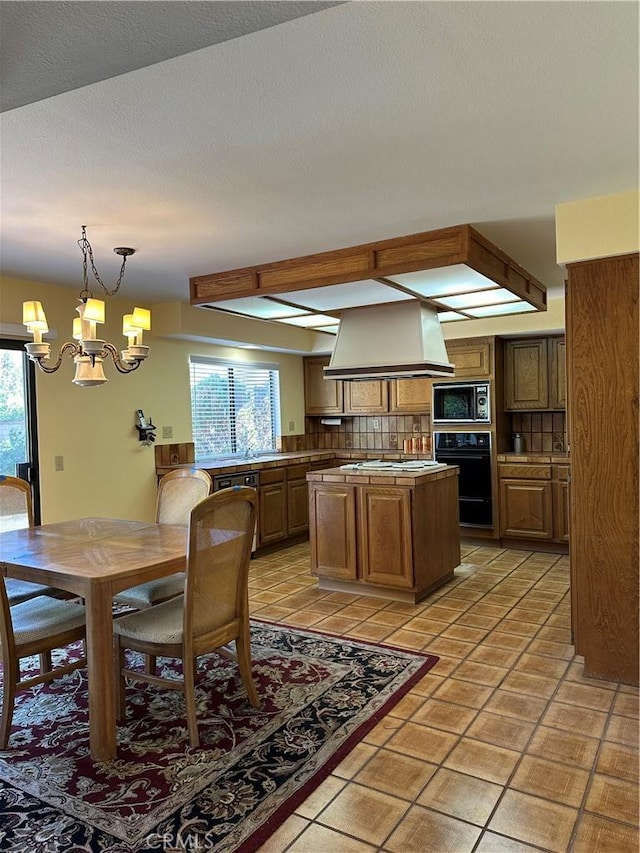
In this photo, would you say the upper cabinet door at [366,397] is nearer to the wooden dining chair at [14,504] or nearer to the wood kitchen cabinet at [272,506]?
the wood kitchen cabinet at [272,506]

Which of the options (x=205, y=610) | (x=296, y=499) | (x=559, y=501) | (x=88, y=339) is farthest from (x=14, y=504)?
(x=559, y=501)

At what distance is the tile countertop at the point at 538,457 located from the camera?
18.1 feet

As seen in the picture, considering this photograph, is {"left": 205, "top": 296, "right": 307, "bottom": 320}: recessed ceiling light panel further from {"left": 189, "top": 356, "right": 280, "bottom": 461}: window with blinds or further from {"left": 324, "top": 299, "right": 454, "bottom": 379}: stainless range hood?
{"left": 189, "top": 356, "right": 280, "bottom": 461}: window with blinds

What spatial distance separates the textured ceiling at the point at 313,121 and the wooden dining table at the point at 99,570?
1640 mm

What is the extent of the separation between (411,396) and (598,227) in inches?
143

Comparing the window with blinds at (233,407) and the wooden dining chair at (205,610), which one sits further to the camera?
the window with blinds at (233,407)

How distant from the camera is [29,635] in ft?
8.42

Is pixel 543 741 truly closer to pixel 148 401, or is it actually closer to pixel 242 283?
pixel 242 283

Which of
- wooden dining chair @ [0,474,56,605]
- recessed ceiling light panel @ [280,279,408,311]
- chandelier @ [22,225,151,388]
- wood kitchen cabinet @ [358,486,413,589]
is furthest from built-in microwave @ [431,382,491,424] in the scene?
wooden dining chair @ [0,474,56,605]

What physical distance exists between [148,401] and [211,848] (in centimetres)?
403

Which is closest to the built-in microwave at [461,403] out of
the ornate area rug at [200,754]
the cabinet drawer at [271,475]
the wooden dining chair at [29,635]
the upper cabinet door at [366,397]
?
the upper cabinet door at [366,397]

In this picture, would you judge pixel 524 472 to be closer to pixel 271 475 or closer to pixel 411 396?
pixel 411 396

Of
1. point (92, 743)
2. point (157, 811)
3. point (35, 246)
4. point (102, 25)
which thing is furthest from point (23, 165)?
point (157, 811)

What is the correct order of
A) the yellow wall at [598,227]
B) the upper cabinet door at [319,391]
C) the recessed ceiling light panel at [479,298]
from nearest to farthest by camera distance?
the yellow wall at [598,227], the recessed ceiling light panel at [479,298], the upper cabinet door at [319,391]
